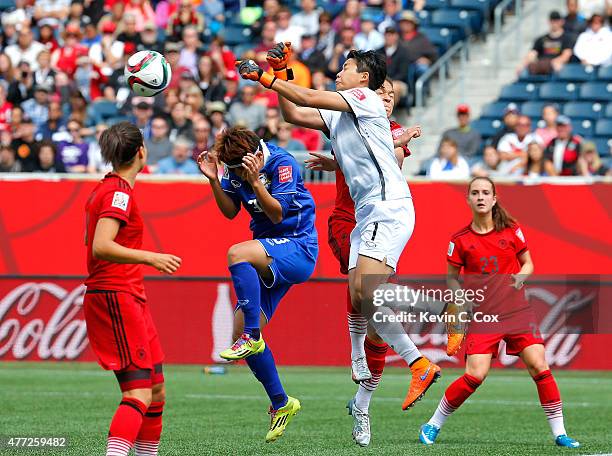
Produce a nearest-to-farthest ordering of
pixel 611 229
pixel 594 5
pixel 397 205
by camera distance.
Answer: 1. pixel 397 205
2. pixel 611 229
3. pixel 594 5

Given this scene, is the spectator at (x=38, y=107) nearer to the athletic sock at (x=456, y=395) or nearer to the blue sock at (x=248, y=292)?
the blue sock at (x=248, y=292)

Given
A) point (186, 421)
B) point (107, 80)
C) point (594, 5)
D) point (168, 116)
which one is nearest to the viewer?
point (186, 421)

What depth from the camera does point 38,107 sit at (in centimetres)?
2108

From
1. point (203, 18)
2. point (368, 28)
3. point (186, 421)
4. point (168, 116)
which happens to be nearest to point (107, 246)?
point (186, 421)

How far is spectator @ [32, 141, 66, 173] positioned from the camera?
59.1 ft

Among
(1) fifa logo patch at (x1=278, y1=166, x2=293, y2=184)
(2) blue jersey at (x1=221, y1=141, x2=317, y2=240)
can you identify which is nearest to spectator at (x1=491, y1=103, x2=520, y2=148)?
(2) blue jersey at (x1=221, y1=141, x2=317, y2=240)

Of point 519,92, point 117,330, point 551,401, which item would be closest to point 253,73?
point 117,330

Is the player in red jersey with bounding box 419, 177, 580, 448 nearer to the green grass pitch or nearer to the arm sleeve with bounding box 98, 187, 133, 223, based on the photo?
the green grass pitch

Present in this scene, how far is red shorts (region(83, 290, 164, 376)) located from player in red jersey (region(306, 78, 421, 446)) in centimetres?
256

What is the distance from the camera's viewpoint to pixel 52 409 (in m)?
12.1

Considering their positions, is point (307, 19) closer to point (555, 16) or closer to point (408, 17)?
point (408, 17)

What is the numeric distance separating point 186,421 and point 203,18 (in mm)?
12735

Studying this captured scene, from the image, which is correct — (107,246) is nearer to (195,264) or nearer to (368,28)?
(195,264)

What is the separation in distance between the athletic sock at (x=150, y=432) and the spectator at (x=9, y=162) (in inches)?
434
